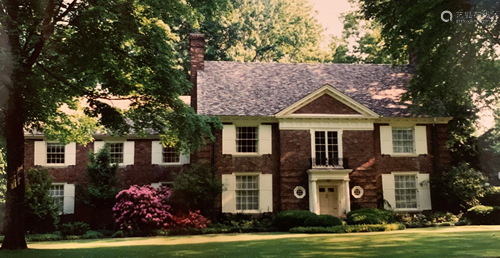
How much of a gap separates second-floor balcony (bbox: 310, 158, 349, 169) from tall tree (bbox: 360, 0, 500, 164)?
587 cm

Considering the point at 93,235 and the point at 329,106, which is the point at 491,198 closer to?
the point at 329,106

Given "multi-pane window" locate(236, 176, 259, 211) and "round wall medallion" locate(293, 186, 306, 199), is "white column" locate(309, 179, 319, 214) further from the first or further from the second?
"multi-pane window" locate(236, 176, 259, 211)

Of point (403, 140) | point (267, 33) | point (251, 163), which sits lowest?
point (251, 163)

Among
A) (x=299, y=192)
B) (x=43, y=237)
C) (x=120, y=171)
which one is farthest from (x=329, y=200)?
(x=43, y=237)

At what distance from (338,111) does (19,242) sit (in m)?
16.8

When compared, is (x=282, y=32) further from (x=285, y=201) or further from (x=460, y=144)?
(x=285, y=201)

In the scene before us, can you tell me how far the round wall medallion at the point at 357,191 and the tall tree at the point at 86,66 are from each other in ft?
38.1

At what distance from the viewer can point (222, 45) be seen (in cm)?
4144

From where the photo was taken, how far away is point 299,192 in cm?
2478

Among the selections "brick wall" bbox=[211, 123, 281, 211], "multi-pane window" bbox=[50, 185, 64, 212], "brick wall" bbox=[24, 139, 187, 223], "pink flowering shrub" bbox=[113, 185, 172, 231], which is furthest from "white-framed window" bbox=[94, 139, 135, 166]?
"brick wall" bbox=[211, 123, 281, 211]

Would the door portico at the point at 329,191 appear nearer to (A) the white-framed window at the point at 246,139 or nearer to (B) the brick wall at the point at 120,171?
(A) the white-framed window at the point at 246,139

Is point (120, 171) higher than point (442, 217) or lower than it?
higher

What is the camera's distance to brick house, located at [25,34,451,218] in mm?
24938

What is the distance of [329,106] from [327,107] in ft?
0.43
